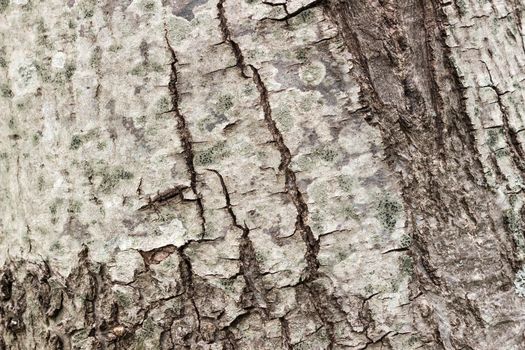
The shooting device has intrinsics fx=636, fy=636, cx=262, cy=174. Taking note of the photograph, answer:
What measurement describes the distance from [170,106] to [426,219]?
63 centimetres

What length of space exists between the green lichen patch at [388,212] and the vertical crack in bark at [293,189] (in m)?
0.15

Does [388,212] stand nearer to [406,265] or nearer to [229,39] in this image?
[406,265]

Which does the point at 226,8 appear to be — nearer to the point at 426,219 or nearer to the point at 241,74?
the point at 241,74

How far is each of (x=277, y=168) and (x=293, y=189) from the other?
58mm

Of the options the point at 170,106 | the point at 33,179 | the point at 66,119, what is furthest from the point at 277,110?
the point at 33,179

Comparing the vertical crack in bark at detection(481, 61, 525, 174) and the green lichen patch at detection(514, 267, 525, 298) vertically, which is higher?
the vertical crack in bark at detection(481, 61, 525, 174)

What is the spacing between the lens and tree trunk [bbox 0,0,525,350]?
4.54 feet

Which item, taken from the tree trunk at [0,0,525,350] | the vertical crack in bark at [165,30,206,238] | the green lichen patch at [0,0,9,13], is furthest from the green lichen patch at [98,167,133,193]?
the green lichen patch at [0,0,9,13]

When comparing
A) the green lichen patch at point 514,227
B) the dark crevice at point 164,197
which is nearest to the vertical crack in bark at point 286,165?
the dark crevice at point 164,197

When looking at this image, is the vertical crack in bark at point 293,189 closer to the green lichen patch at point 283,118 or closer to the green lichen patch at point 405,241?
the green lichen patch at point 283,118

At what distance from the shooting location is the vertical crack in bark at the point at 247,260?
4.58 ft

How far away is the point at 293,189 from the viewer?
54.7 inches

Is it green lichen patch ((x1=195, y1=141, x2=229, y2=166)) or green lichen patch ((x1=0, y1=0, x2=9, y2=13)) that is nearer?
green lichen patch ((x1=195, y1=141, x2=229, y2=166))

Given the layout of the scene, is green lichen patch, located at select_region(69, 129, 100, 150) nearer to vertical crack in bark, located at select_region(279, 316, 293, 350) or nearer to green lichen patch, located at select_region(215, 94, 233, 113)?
green lichen patch, located at select_region(215, 94, 233, 113)
